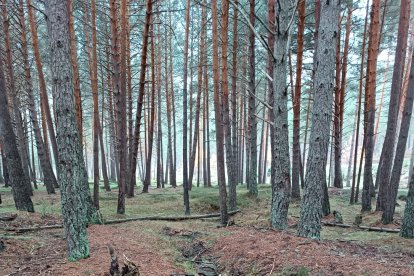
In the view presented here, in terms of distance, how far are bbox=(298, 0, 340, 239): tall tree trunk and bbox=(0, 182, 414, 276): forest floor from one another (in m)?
0.75

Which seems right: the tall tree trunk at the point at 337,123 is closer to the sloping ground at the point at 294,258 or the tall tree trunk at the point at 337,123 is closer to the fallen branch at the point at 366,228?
the fallen branch at the point at 366,228

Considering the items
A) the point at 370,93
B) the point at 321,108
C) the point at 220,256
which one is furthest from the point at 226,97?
the point at 370,93

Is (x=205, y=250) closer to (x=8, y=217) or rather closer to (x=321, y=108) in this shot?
(x=321, y=108)

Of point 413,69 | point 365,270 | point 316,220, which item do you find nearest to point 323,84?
point 316,220

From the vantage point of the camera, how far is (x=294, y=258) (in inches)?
177

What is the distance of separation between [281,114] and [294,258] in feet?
9.87

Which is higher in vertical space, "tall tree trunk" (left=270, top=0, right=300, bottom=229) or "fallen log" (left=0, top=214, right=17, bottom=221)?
"tall tree trunk" (left=270, top=0, right=300, bottom=229)

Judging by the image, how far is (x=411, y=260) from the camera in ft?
16.9

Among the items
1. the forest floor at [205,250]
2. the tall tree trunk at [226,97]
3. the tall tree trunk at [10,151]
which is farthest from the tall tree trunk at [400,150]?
the tall tree trunk at [10,151]

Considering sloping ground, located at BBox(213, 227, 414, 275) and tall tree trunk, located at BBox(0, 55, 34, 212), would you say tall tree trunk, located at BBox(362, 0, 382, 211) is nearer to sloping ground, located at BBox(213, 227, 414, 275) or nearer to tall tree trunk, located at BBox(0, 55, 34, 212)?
sloping ground, located at BBox(213, 227, 414, 275)

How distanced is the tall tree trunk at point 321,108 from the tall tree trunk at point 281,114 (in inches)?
36.1

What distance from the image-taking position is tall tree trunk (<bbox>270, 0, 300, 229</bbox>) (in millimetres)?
6363

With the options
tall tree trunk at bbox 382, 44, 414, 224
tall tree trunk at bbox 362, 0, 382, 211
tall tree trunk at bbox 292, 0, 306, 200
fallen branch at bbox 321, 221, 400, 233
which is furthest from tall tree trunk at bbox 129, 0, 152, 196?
tall tree trunk at bbox 382, 44, 414, 224

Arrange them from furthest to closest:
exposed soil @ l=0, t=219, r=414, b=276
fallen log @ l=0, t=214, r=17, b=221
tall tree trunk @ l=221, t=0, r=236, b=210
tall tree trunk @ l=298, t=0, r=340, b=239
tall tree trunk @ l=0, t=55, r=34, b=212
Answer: tall tree trunk @ l=221, t=0, r=236, b=210
tall tree trunk @ l=0, t=55, r=34, b=212
fallen log @ l=0, t=214, r=17, b=221
tall tree trunk @ l=298, t=0, r=340, b=239
exposed soil @ l=0, t=219, r=414, b=276
